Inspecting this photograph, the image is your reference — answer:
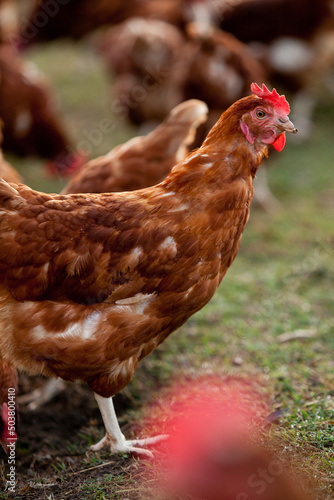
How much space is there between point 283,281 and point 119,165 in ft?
4.85

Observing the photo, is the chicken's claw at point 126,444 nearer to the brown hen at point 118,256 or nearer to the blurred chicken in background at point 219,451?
the blurred chicken in background at point 219,451

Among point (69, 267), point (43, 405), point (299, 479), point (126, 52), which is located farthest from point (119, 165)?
point (126, 52)

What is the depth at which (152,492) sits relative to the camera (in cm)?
190

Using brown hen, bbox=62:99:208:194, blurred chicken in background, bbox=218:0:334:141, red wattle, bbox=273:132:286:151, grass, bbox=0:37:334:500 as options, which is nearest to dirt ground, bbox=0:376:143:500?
grass, bbox=0:37:334:500

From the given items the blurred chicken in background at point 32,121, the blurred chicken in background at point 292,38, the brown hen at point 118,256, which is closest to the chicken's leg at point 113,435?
the brown hen at point 118,256

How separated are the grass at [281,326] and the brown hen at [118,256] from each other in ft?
1.80

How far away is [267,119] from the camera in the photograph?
6.59 ft

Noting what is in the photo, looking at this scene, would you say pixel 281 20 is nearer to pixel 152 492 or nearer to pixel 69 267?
pixel 69 267

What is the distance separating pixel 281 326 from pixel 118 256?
5.09 ft

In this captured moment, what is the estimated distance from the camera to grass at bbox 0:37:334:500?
6.90 feet

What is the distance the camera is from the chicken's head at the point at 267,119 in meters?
2.00

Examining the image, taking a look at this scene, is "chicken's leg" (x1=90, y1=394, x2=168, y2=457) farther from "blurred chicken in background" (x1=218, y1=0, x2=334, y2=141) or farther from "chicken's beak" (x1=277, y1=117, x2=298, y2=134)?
"blurred chicken in background" (x1=218, y1=0, x2=334, y2=141)

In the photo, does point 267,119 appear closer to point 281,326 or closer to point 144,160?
point 144,160

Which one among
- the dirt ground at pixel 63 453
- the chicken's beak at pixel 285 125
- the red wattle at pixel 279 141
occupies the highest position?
the chicken's beak at pixel 285 125
